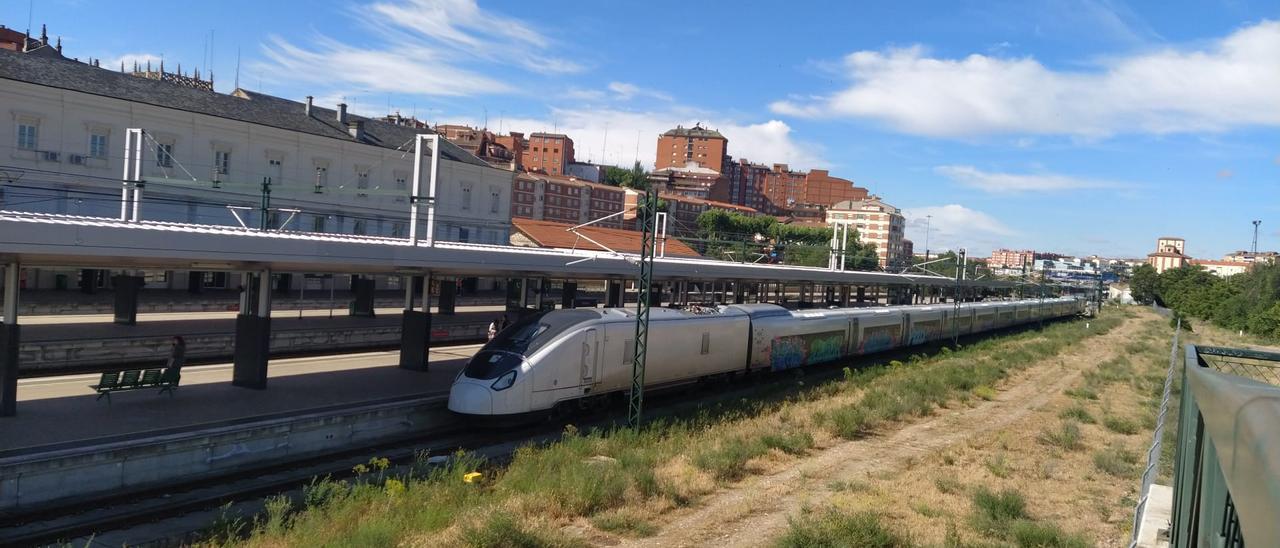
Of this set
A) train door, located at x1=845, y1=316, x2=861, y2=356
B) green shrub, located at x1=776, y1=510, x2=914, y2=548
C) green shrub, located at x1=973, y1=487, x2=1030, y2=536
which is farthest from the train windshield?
train door, located at x1=845, y1=316, x2=861, y2=356

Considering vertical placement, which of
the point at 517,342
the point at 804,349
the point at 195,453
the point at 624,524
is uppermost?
the point at 517,342

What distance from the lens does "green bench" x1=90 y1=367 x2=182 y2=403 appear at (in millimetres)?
17219

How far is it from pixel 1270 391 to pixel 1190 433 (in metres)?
2.75

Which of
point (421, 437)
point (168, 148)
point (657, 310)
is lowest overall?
point (421, 437)

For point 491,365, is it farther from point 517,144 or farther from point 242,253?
point 517,144

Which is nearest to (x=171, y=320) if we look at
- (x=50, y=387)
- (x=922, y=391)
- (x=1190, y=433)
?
(x=50, y=387)

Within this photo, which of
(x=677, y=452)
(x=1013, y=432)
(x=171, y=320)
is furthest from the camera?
(x=171, y=320)

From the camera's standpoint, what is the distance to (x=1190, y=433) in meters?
4.40

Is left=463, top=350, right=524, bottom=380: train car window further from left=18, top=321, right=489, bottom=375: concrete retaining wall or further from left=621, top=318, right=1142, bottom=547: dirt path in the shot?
left=18, top=321, right=489, bottom=375: concrete retaining wall

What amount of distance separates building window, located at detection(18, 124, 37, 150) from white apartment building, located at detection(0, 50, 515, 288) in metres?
0.03

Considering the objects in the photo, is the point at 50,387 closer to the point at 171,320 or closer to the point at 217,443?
the point at 217,443

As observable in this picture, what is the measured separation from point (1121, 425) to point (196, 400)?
2233 cm

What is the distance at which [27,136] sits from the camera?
28.3 m

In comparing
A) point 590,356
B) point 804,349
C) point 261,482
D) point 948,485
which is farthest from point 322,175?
point 948,485
